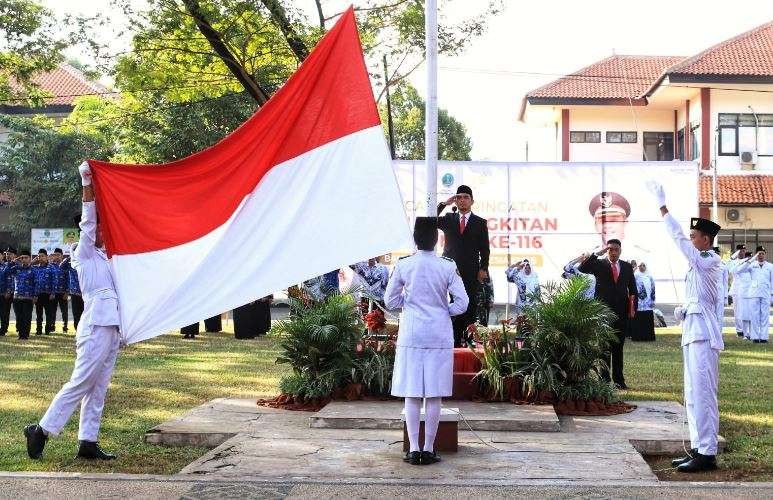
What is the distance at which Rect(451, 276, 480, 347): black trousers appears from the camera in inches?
485

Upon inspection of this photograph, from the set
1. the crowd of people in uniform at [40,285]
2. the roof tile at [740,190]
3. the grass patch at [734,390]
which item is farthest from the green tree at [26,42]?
the roof tile at [740,190]

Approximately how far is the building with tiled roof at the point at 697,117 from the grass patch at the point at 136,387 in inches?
954

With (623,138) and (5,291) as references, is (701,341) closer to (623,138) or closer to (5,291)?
(5,291)

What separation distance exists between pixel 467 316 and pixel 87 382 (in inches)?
199

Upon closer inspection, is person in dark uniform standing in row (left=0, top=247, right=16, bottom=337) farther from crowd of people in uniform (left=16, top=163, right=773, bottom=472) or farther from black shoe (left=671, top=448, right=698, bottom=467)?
black shoe (left=671, top=448, right=698, bottom=467)

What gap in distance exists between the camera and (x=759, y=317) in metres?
22.8

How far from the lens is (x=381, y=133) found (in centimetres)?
873

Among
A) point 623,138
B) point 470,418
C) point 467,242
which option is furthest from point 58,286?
point 623,138

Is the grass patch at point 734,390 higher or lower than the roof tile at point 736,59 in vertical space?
lower

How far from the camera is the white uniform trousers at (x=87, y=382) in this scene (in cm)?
870

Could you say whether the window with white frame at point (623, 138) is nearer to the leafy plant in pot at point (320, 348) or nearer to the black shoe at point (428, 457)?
the leafy plant in pot at point (320, 348)

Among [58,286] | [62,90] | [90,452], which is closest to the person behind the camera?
[90,452]

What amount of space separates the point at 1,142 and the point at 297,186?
44.5 meters

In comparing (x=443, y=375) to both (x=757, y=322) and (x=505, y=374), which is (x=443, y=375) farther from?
(x=757, y=322)
